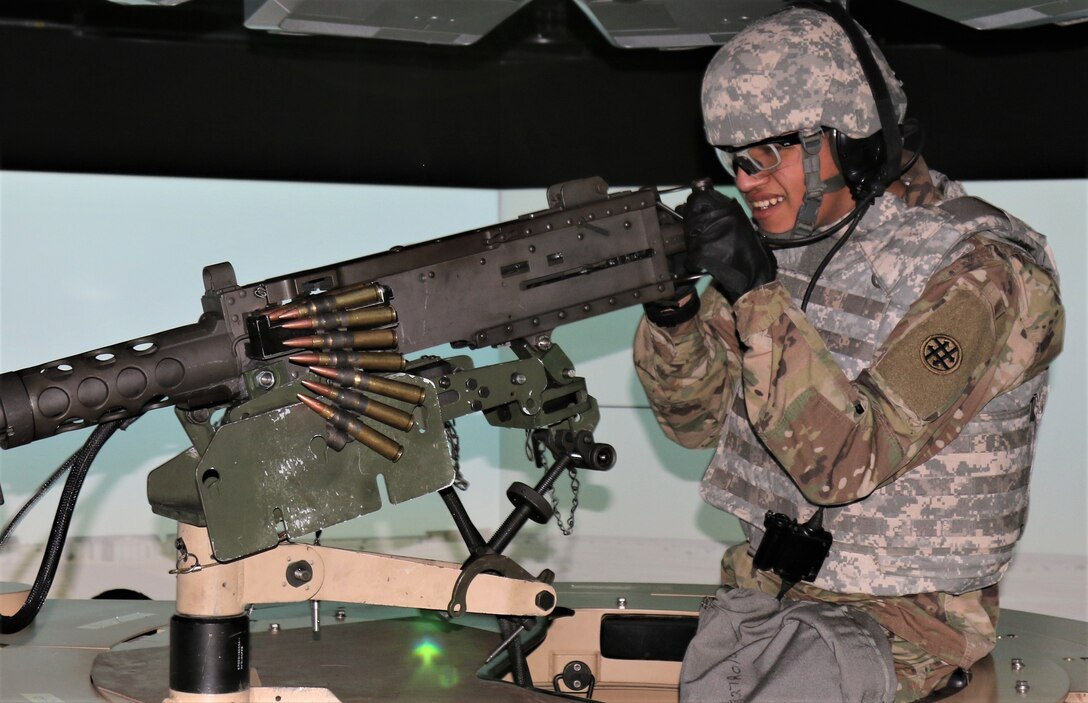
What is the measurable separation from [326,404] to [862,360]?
3.75 ft

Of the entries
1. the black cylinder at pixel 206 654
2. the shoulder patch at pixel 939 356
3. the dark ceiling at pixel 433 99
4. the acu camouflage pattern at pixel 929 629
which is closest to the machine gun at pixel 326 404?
the black cylinder at pixel 206 654

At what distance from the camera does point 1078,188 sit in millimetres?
4215

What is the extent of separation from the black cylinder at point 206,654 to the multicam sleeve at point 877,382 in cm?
105

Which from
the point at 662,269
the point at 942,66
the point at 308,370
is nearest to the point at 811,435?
the point at 662,269

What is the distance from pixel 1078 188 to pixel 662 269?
7.71 feet

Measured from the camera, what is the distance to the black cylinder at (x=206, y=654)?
2.05m

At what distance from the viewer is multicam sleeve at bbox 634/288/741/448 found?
9.36 feet

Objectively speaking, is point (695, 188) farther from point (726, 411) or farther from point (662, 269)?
point (726, 411)

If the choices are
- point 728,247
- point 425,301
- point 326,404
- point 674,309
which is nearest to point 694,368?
point 674,309

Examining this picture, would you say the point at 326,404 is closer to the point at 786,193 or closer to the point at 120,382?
the point at 120,382

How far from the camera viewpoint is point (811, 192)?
8.51ft

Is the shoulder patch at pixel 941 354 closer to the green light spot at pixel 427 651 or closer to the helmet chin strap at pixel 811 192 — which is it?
the helmet chin strap at pixel 811 192

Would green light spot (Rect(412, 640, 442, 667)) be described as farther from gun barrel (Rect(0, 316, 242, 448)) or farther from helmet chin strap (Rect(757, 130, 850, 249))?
helmet chin strap (Rect(757, 130, 850, 249))

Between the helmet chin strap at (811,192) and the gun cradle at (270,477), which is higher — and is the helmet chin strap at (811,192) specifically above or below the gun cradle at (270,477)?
above
